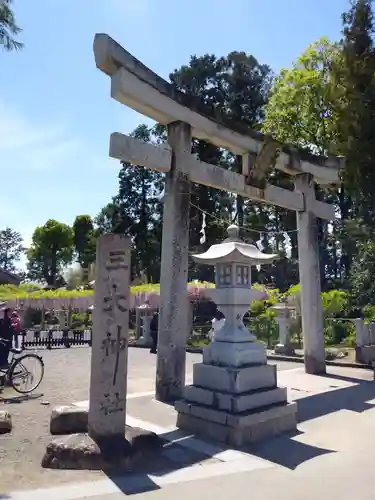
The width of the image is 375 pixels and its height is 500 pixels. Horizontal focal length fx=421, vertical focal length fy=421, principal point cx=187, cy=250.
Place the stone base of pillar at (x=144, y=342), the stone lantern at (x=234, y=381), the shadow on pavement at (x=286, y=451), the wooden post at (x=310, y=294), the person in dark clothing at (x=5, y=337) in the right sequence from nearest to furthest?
the shadow on pavement at (x=286, y=451), the stone lantern at (x=234, y=381), the person in dark clothing at (x=5, y=337), the wooden post at (x=310, y=294), the stone base of pillar at (x=144, y=342)

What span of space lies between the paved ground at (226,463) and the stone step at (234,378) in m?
0.82

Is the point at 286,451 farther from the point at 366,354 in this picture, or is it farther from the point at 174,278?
the point at 366,354

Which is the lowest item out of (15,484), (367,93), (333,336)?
(15,484)

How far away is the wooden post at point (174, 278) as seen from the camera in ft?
27.5

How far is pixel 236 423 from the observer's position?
590 centimetres

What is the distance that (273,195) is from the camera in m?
11.1

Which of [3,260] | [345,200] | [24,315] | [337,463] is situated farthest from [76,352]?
[3,260]

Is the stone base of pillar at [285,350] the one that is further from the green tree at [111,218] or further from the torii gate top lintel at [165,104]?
the green tree at [111,218]

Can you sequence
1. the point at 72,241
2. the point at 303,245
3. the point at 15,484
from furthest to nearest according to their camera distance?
1. the point at 72,241
2. the point at 303,245
3. the point at 15,484

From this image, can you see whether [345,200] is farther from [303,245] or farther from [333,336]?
[303,245]

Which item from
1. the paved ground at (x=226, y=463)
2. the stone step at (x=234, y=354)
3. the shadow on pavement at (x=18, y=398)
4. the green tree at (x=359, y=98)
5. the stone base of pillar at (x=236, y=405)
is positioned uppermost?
the green tree at (x=359, y=98)

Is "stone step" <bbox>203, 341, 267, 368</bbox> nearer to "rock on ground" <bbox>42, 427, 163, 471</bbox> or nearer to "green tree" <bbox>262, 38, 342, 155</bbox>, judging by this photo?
"rock on ground" <bbox>42, 427, 163, 471</bbox>

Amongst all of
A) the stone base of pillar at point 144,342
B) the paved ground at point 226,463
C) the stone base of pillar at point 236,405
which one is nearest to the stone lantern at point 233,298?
the stone base of pillar at point 236,405

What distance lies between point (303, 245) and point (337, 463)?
23.9 ft
